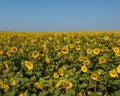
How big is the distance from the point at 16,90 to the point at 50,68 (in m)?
1.97

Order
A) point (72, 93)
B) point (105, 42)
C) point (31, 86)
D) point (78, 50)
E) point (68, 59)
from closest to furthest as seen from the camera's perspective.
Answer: point (72, 93)
point (31, 86)
point (68, 59)
point (78, 50)
point (105, 42)

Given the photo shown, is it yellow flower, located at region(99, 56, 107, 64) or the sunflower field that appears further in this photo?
yellow flower, located at region(99, 56, 107, 64)

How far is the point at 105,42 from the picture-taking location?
10.3 metres

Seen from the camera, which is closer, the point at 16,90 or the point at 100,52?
the point at 16,90

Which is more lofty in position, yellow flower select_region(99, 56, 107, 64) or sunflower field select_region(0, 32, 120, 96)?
yellow flower select_region(99, 56, 107, 64)

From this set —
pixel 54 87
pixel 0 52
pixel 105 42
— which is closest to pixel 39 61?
pixel 0 52

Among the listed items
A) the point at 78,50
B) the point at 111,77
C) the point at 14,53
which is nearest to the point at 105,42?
the point at 78,50

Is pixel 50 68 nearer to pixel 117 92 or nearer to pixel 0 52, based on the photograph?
pixel 0 52

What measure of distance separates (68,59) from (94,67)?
0.58 metres

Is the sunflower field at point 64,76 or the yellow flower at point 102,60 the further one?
A: the yellow flower at point 102,60

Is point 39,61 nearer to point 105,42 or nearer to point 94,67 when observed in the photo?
point 94,67

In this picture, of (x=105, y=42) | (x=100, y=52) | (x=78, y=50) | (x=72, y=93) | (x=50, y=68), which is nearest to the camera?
(x=72, y=93)

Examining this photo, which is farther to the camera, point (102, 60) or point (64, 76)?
point (102, 60)

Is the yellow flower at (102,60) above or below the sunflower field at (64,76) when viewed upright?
above
